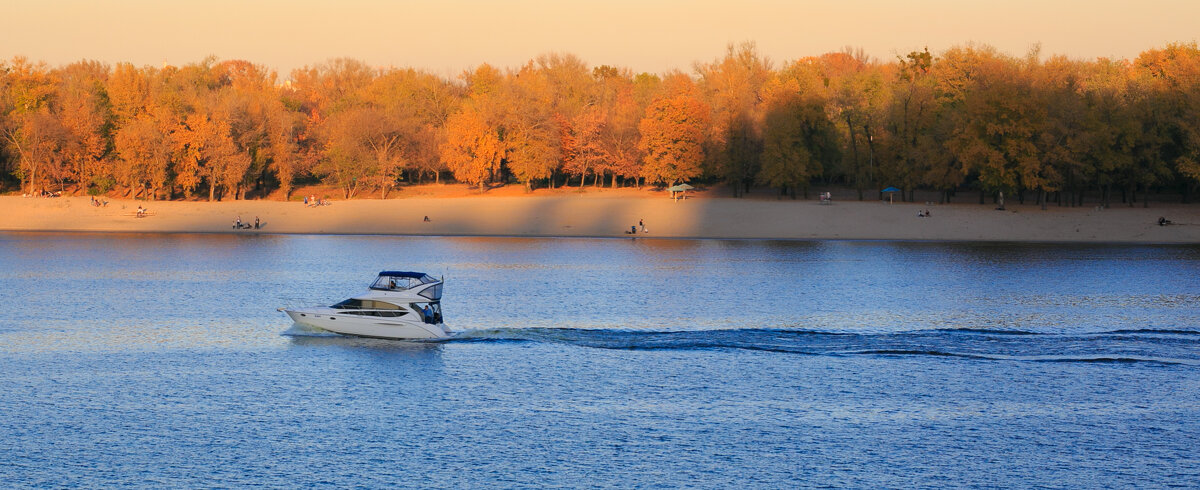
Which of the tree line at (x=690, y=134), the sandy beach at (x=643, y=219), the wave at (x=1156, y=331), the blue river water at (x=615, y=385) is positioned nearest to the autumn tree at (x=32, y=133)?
the tree line at (x=690, y=134)

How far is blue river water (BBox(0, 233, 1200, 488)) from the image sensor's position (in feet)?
85.5

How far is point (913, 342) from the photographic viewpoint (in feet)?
132

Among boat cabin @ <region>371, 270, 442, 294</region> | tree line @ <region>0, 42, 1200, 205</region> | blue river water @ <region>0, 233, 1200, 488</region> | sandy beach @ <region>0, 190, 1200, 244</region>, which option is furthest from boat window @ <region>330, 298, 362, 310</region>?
tree line @ <region>0, 42, 1200, 205</region>

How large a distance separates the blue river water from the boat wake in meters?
0.15

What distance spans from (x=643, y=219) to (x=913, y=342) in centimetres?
6171

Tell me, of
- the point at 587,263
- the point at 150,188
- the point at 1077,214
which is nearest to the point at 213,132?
the point at 150,188

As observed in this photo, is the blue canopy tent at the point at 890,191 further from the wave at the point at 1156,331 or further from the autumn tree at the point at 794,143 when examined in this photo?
the wave at the point at 1156,331

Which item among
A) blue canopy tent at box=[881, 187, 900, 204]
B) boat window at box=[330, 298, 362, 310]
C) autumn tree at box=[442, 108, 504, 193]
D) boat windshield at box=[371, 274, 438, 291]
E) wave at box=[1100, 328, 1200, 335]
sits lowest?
wave at box=[1100, 328, 1200, 335]

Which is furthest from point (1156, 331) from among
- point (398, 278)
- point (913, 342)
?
point (398, 278)

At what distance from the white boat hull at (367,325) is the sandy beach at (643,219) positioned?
55496mm

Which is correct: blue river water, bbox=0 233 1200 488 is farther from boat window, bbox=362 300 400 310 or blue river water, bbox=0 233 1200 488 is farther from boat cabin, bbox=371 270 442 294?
boat cabin, bbox=371 270 442 294

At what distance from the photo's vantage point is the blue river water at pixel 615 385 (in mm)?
26062

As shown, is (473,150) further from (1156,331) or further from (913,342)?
(1156,331)

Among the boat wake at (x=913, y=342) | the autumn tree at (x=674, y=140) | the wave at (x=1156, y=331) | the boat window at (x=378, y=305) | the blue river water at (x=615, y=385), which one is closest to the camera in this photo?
the blue river water at (x=615, y=385)
